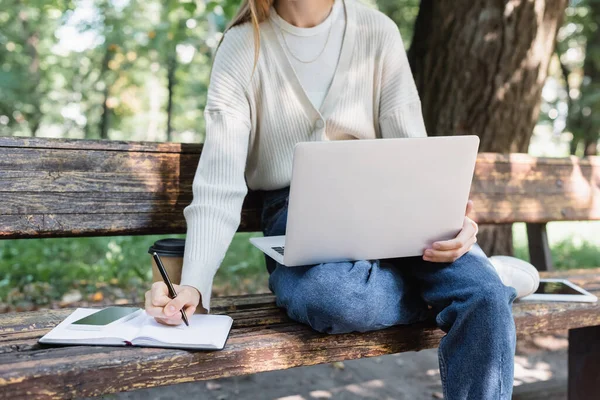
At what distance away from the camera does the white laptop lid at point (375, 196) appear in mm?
1382

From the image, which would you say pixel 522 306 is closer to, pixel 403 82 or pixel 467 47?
pixel 403 82

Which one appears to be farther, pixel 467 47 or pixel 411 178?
pixel 467 47

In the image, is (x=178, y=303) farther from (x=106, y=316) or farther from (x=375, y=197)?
(x=375, y=197)

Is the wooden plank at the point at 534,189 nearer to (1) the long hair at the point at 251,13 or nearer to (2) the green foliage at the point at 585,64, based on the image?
(1) the long hair at the point at 251,13

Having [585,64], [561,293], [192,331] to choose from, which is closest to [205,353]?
[192,331]

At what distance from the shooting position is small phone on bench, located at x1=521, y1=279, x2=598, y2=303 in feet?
6.47

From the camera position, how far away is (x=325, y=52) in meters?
2.03

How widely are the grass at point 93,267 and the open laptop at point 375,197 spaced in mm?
2560

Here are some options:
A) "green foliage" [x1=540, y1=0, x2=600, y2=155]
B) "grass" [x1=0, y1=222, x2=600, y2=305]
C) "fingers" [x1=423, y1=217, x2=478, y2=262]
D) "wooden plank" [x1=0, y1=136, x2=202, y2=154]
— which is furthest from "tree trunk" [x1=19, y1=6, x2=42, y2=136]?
"fingers" [x1=423, y1=217, x2=478, y2=262]

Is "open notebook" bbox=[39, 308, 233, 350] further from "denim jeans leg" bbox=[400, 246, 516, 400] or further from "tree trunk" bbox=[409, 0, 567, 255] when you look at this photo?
"tree trunk" bbox=[409, 0, 567, 255]

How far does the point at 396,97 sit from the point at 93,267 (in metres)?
3.00

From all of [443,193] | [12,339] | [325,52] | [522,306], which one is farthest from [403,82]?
[12,339]

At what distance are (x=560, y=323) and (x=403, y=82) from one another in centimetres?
94

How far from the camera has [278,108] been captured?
6.39ft
